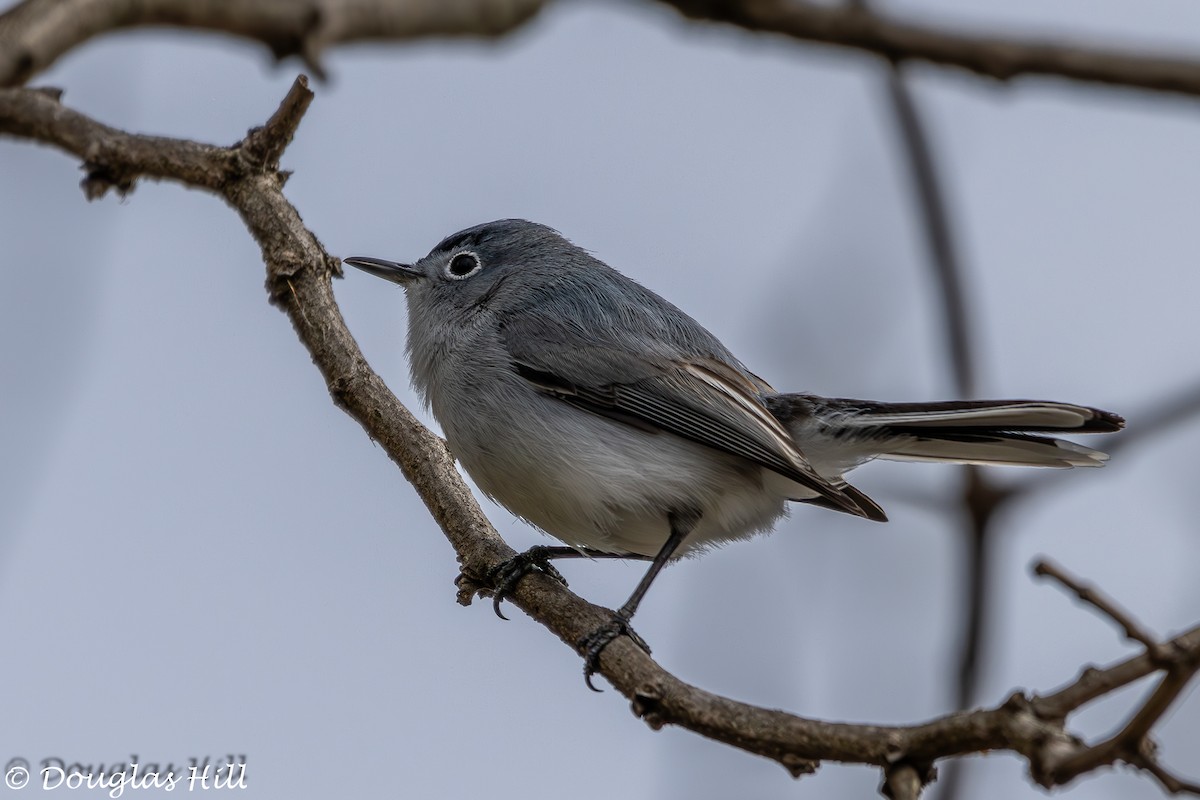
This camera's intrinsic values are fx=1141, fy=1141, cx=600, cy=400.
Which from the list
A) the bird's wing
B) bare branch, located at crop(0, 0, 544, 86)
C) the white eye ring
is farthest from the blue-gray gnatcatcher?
bare branch, located at crop(0, 0, 544, 86)

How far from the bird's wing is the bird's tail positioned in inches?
6.5

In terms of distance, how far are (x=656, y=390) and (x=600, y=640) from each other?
1197 millimetres

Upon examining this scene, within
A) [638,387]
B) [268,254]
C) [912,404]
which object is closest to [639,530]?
[638,387]

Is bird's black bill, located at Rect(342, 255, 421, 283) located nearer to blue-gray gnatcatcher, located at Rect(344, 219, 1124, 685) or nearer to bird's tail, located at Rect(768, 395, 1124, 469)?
blue-gray gnatcatcher, located at Rect(344, 219, 1124, 685)

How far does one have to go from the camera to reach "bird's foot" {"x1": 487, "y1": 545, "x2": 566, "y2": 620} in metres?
3.40

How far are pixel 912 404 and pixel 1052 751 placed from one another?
211 cm

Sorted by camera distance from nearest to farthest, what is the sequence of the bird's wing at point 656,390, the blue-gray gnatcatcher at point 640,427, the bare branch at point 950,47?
the bare branch at point 950,47
the blue-gray gnatcatcher at point 640,427
the bird's wing at point 656,390

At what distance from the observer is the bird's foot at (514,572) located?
3.40 m

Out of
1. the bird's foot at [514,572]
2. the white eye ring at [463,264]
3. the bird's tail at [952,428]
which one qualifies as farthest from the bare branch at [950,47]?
the white eye ring at [463,264]

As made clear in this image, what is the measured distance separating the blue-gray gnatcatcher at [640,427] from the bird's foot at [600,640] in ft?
0.52

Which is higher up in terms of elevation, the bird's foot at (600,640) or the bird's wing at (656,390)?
the bird's wing at (656,390)

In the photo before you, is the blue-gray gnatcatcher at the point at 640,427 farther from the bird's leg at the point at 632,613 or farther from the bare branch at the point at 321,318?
the bare branch at the point at 321,318

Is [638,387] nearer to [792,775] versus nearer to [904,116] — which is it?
[904,116]

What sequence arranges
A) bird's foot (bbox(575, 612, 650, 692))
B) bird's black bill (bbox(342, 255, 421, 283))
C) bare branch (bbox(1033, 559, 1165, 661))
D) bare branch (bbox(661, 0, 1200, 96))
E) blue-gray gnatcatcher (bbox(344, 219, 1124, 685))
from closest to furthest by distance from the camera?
1. bare branch (bbox(1033, 559, 1165, 661))
2. bare branch (bbox(661, 0, 1200, 96))
3. bird's foot (bbox(575, 612, 650, 692))
4. blue-gray gnatcatcher (bbox(344, 219, 1124, 685))
5. bird's black bill (bbox(342, 255, 421, 283))
